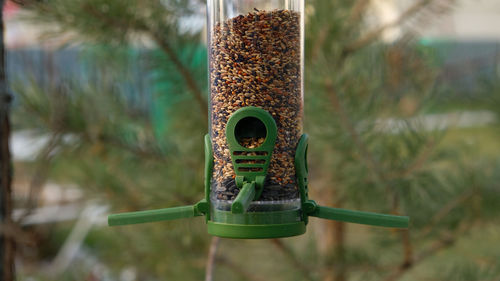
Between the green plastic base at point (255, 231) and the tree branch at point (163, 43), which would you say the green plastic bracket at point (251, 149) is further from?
the tree branch at point (163, 43)

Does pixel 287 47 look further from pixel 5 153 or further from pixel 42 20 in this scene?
pixel 42 20

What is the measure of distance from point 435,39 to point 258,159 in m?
1.53

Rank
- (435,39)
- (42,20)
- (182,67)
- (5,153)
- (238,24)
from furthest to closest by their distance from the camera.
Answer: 1. (435,39)
2. (182,67)
3. (42,20)
4. (238,24)
5. (5,153)

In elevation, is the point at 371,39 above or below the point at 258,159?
above

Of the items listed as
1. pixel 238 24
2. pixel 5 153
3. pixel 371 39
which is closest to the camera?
pixel 5 153

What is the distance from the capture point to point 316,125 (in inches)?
62.8

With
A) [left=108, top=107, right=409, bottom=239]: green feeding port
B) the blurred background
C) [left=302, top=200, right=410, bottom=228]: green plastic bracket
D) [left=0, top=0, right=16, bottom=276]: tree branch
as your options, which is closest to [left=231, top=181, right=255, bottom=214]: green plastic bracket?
[left=108, top=107, right=409, bottom=239]: green feeding port

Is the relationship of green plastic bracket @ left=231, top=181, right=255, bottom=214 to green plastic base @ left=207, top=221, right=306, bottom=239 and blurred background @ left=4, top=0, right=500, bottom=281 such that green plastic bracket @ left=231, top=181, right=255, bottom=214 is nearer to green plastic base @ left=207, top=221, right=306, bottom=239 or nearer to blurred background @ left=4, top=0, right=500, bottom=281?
green plastic base @ left=207, top=221, right=306, bottom=239

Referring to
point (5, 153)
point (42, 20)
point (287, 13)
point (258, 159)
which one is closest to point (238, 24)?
point (287, 13)

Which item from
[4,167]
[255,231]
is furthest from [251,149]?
[4,167]

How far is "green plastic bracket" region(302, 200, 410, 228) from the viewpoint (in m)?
0.88

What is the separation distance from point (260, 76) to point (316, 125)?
1.89ft

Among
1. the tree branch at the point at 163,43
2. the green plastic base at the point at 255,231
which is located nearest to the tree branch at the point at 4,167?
the green plastic base at the point at 255,231

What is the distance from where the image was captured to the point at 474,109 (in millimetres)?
1797
